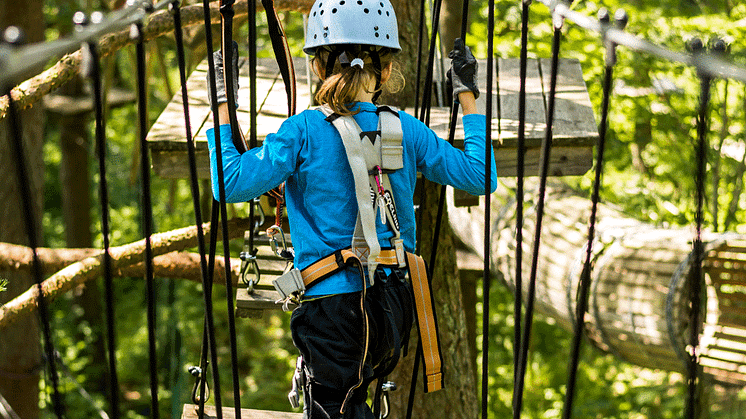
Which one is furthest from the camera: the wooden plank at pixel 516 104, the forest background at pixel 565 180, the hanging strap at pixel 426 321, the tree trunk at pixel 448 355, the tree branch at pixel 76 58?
the forest background at pixel 565 180

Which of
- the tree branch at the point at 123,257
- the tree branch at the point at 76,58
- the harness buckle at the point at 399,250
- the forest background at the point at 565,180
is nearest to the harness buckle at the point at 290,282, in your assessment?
the harness buckle at the point at 399,250

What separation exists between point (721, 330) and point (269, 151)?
3611 millimetres

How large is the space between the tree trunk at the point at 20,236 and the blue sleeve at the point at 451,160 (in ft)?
13.6

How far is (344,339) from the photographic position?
1.79 m

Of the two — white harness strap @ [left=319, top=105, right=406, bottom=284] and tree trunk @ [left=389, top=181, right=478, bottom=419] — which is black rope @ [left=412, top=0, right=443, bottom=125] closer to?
white harness strap @ [left=319, top=105, right=406, bottom=284]

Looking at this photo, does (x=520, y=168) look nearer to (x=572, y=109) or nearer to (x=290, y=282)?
(x=290, y=282)

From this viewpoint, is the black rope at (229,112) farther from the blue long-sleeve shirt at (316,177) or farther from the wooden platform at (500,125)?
the wooden platform at (500,125)

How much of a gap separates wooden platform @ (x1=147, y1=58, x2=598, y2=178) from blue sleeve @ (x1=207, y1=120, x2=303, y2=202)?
2.98 feet

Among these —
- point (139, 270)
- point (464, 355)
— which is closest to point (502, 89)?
point (464, 355)

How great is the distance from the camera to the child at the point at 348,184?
172 cm

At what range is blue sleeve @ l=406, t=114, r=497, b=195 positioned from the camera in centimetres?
186

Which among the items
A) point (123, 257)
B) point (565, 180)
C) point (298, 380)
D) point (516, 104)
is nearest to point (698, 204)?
point (298, 380)

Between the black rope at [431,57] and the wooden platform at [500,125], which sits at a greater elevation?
the black rope at [431,57]

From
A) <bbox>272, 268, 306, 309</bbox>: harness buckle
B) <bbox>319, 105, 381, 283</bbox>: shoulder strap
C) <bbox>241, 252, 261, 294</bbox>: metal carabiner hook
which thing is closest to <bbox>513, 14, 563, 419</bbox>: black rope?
<bbox>319, 105, 381, 283</bbox>: shoulder strap
